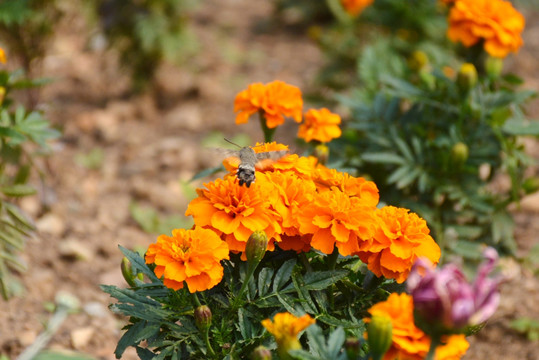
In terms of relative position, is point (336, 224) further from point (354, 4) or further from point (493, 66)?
point (354, 4)

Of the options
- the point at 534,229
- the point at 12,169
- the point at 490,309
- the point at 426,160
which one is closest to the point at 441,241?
the point at 426,160

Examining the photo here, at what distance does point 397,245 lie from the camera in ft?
3.70

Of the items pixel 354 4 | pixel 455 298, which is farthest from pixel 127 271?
pixel 354 4

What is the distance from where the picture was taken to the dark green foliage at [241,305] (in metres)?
1.16

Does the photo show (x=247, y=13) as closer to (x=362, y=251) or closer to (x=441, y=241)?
(x=441, y=241)

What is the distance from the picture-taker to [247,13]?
5.06 m

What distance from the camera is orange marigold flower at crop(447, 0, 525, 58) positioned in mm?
2174

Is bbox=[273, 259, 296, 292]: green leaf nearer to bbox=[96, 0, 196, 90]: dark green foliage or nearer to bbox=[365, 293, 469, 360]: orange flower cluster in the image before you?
bbox=[365, 293, 469, 360]: orange flower cluster

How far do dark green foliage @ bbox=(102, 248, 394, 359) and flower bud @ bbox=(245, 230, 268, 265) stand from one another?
13 cm

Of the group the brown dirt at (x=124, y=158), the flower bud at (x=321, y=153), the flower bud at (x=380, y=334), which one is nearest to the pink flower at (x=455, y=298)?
the flower bud at (x=380, y=334)

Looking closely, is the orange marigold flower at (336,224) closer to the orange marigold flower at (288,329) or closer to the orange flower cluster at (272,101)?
the orange marigold flower at (288,329)

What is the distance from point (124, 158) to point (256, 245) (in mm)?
2379

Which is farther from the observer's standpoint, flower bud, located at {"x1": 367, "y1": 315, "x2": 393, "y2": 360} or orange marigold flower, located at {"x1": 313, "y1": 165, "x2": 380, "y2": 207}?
orange marigold flower, located at {"x1": 313, "y1": 165, "x2": 380, "y2": 207}

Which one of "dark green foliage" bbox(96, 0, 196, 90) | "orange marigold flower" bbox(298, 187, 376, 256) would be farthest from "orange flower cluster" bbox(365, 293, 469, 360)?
"dark green foliage" bbox(96, 0, 196, 90)
